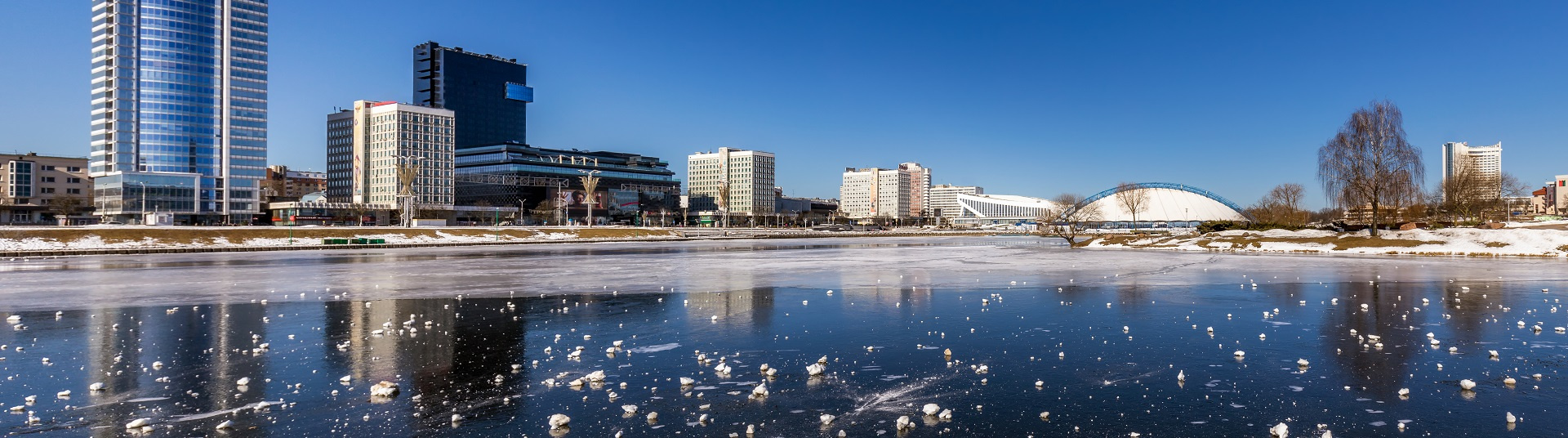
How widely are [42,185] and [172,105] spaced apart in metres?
46.8

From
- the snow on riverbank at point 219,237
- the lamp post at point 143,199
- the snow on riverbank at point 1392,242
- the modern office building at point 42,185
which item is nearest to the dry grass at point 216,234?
the snow on riverbank at point 219,237

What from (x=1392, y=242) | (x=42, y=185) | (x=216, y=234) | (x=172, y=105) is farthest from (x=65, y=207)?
(x=1392, y=242)

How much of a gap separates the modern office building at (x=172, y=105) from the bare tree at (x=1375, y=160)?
169670 mm

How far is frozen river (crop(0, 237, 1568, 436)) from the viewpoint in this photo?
328 inches

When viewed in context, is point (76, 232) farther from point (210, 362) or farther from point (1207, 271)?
point (1207, 271)

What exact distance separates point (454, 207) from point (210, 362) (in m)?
194

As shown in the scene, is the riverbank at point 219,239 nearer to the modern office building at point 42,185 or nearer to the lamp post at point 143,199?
the lamp post at point 143,199

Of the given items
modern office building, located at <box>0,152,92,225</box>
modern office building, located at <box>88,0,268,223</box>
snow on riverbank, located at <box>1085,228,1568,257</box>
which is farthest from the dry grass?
modern office building, located at <box>0,152,92,225</box>

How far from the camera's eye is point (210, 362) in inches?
450

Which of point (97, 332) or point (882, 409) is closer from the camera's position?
point (882, 409)

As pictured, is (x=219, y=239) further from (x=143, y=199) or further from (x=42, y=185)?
(x=42, y=185)

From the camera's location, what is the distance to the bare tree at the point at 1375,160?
57.6 m

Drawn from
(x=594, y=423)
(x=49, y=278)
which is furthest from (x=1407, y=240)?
(x=49, y=278)

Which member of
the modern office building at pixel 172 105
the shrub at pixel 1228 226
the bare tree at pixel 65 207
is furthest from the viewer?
the modern office building at pixel 172 105
